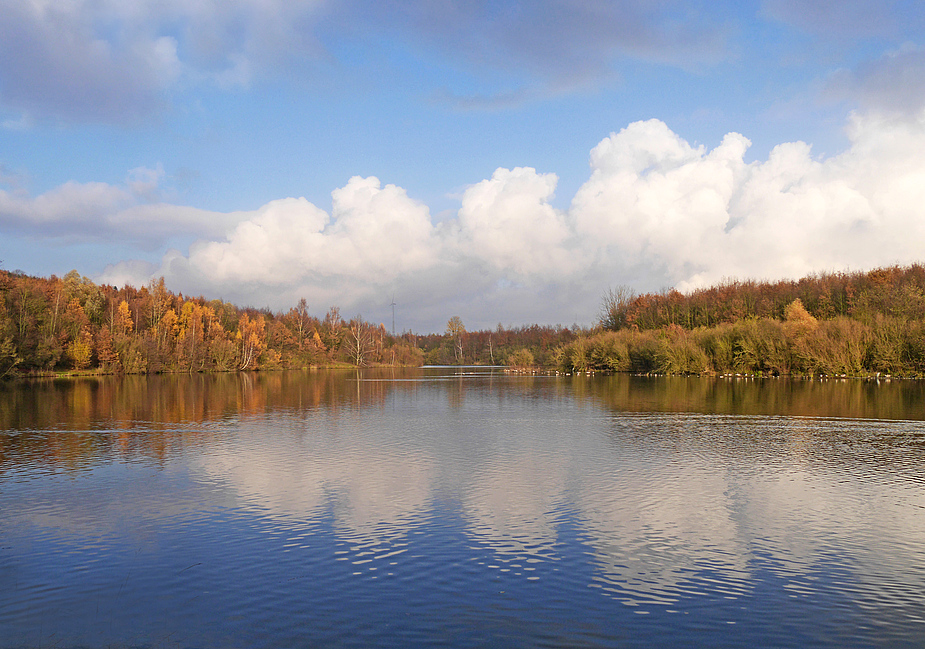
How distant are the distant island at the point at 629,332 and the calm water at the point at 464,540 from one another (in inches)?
1192

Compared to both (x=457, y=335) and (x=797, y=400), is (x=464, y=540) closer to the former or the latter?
(x=797, y=400)

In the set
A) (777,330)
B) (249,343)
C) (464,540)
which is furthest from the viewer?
(249,343)

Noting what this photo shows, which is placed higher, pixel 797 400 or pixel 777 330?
pixel 777 330

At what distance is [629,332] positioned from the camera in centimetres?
6588

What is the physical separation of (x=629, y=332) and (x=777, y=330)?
63.1 ft

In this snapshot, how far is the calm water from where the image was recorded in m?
5.71

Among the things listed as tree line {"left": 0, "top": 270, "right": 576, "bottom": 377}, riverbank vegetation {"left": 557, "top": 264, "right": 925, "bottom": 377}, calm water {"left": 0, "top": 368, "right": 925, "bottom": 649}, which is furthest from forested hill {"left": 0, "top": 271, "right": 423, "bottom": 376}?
calm water {"left": 0, "top": 368, "right": 925, "bottom": 649}

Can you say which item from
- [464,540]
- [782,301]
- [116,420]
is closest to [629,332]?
[782,301]

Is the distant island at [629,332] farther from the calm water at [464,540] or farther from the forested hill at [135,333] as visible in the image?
the calm water at [464,540]

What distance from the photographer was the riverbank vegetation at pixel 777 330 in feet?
137

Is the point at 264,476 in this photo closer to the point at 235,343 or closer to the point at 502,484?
the point at 502,484

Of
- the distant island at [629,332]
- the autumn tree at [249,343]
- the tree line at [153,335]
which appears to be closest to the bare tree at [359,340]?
the tree line at [153,335]

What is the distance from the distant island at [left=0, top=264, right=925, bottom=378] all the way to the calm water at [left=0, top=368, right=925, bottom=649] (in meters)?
30.3

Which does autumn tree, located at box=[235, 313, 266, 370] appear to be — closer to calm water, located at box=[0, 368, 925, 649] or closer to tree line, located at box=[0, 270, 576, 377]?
tree line, located at box=[0, 270, 576, 377]
